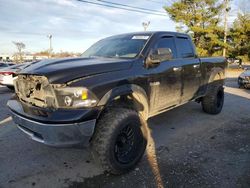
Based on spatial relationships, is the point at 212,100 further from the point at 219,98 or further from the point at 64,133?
the point at 64,133

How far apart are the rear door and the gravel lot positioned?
0.81 metres

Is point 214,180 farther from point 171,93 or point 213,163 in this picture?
point 171,93

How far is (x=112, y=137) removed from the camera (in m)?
3.15

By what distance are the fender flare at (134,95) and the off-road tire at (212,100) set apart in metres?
2.86

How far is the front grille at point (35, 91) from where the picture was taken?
299 centimetres

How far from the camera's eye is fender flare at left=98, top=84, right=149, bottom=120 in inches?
124

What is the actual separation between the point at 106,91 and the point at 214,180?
5.91 ft

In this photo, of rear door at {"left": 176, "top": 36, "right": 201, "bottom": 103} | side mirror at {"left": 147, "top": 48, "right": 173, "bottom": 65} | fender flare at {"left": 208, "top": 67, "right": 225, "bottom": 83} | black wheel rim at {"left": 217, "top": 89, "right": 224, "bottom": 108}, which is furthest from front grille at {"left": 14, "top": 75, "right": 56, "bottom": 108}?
black wheel rim at {"left": 217, "top": 89, "right": 224, "bottom": 108}

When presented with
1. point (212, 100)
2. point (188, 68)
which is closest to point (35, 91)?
point (188, 68)

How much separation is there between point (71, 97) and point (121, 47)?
1.77 metres

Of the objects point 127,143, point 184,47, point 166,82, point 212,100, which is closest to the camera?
point 127,143

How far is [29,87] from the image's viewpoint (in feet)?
11.0

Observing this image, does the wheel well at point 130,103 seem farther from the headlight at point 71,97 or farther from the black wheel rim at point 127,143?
the headlight at point 71,97

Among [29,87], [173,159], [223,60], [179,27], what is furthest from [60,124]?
[179,27]
